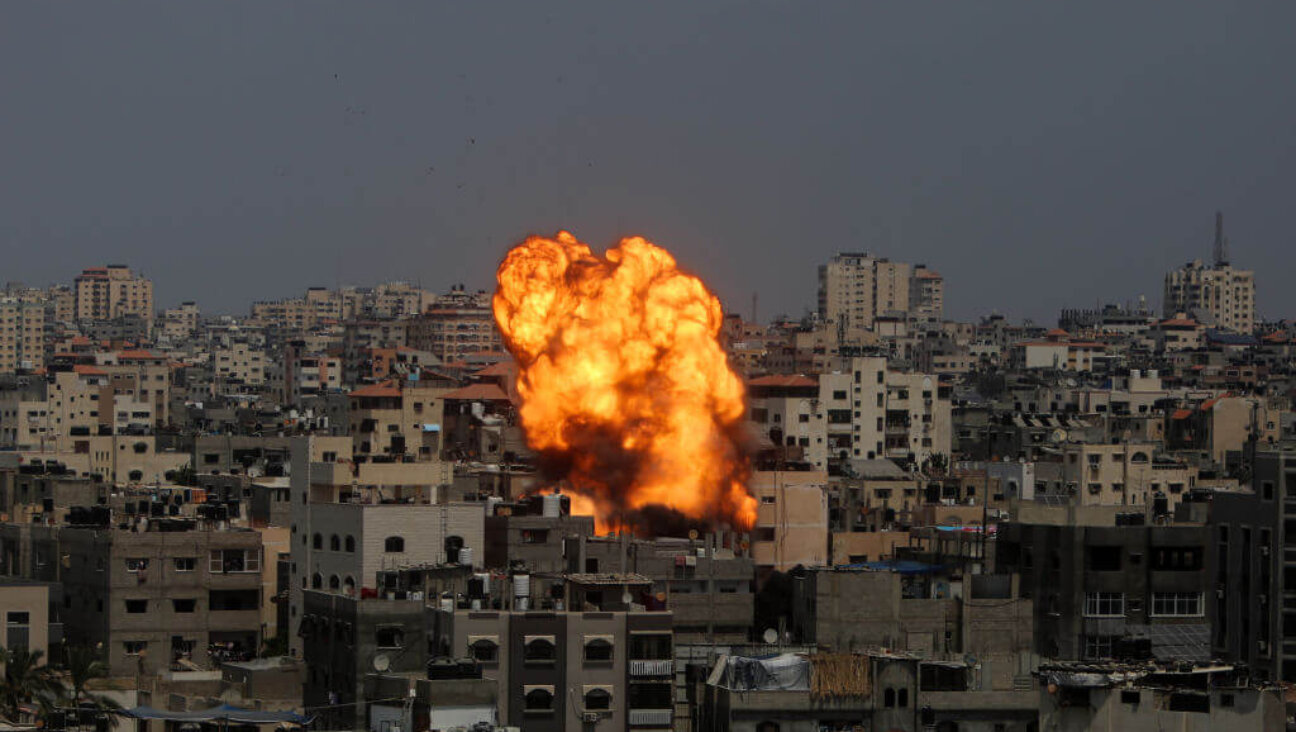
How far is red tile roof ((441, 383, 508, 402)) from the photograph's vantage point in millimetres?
154500

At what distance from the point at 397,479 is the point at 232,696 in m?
24.7

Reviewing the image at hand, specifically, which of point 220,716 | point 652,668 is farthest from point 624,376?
point 220,716

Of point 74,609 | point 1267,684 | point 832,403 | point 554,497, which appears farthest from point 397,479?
point 832,403

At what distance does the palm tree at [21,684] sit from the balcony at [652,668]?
11.8 metres

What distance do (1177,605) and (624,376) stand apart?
114 feet

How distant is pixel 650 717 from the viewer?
6500 cm

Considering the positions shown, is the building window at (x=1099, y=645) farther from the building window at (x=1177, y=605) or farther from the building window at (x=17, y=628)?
the building window at (x=17, y=628)

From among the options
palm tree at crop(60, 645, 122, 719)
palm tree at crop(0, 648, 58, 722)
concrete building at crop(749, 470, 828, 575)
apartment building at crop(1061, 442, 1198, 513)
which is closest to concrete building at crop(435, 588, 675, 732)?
palm tree at crop(60, 645, 122, 719)

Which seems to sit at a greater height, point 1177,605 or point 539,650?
point 1177,605

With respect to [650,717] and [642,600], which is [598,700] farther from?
[642,600]

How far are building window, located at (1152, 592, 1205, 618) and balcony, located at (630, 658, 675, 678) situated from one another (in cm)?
1856

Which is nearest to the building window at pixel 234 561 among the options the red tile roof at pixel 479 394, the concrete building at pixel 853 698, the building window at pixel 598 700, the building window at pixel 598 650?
the building window at pixel 598 650

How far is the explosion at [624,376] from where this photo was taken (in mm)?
108125

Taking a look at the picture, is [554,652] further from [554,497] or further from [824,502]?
[824,502]
